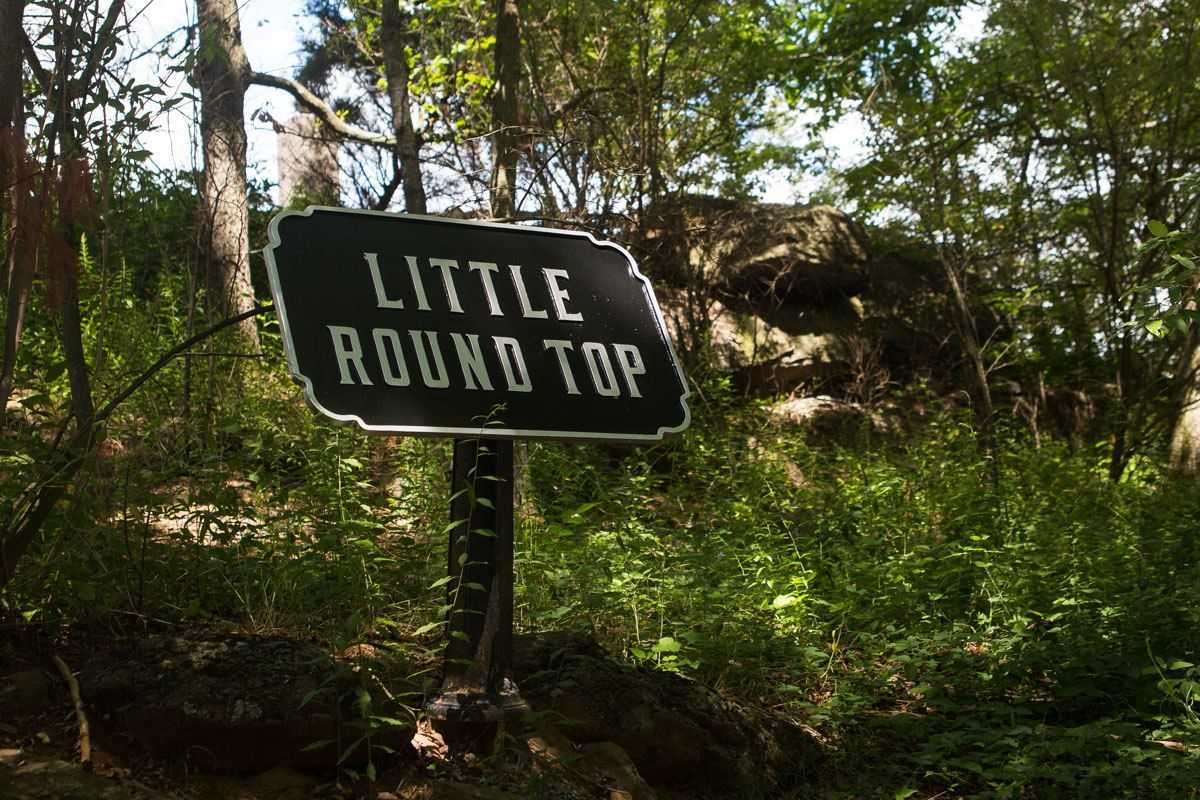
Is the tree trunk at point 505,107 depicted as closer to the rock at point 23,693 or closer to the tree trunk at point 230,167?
the tree trunk at point 230,167

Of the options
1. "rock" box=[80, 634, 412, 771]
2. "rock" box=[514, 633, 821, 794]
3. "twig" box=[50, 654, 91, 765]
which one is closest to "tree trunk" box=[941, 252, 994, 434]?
"rock" box=[514, 633, 821, 794]

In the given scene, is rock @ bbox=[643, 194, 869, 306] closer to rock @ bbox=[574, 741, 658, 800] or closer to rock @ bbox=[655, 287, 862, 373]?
rock @ bbox=[655, 287, 862, 373]

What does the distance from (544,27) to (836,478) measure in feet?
16.8

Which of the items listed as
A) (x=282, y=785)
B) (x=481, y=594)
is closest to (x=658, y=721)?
(x=481, y=594)

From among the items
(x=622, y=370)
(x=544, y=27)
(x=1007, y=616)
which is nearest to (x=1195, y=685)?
(x=1007, y=616)

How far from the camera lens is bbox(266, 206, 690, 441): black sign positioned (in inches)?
112

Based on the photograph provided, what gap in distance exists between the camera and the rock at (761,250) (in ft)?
31.4

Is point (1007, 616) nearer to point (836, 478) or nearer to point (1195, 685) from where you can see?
point (1195, 685)

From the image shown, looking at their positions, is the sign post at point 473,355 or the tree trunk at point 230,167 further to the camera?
the tree trunk at point 230,167

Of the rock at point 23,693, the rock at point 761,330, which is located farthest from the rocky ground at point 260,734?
the rock at point 761,330

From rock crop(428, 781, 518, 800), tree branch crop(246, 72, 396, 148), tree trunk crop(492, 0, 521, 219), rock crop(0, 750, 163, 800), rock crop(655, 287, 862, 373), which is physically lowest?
rock crop(428, 781, 518, 800)

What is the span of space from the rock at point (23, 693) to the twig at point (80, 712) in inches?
2.5

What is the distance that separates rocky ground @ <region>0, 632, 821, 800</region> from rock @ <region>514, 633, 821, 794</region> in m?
0.02

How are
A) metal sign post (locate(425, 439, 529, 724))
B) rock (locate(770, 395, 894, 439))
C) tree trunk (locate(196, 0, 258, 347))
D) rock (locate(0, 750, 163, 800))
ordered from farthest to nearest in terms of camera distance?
rock (locate(770, 395, 894, 439)) → tree trunk (locate(196, 0, 258, 347)) → metal sign post (locate(425, 439, 529, 724)) → rock (locate(0, 750, 163, 800))
